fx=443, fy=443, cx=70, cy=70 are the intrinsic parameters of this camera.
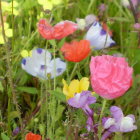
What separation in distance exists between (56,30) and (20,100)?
38 cm

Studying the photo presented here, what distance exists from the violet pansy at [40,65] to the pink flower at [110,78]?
0.40 metres

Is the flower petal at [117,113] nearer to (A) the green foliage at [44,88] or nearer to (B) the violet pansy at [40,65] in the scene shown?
(A) the green foliage at [44,88]

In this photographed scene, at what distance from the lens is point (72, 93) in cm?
90

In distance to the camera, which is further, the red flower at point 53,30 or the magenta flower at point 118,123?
the red flower at point 53,30

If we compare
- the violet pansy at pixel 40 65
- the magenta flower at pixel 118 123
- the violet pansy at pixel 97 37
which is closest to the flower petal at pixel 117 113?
the magenta flower at pixel 118 123

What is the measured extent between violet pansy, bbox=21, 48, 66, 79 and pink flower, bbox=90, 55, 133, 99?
40 cm

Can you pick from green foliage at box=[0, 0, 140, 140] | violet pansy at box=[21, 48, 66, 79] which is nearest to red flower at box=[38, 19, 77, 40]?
green foliage at box=[0, 0, 140, 140]

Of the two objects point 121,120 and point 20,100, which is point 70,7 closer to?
point 20,100

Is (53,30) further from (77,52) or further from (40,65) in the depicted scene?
(40,65)

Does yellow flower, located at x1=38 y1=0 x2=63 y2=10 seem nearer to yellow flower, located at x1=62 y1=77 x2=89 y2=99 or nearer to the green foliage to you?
the green foliage

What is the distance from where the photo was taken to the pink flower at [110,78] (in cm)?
79

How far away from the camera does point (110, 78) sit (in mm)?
801

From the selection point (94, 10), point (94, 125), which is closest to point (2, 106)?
point (94, 125)

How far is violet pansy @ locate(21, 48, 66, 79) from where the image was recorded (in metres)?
1.22
